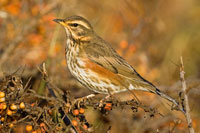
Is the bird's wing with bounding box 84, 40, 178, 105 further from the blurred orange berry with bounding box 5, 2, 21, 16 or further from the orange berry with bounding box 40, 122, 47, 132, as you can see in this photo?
the blurred orange berry with bounding box 5, 2, 21, 16

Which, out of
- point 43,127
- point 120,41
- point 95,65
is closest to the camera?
point 43,127

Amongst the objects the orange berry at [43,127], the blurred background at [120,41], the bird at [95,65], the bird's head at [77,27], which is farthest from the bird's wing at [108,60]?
the orange berry at [43,127]

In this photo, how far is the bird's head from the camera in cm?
538

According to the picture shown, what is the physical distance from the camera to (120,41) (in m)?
8.49

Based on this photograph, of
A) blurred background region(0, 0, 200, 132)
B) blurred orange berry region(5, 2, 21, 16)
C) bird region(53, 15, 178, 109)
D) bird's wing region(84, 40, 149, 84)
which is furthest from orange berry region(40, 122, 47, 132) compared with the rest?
blurred orange berry region(5, 2, 21, 16)

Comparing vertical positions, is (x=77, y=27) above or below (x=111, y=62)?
above

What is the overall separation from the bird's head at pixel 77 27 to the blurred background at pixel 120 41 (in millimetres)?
354

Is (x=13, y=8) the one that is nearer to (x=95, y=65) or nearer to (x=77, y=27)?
(x=77, y=27)

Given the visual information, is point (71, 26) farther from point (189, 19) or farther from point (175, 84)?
point (189, 19)

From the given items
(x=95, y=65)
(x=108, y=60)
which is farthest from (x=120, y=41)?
(x=95, y=65)

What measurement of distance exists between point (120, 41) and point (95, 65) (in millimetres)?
3384

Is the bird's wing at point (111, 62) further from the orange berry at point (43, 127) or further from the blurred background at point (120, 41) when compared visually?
the orange berry at point (43, 127)

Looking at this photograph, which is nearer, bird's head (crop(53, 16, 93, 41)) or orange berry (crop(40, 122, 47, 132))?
orange berry (crop(40, 122, 47, 132))

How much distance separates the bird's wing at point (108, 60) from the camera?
5297 mm
